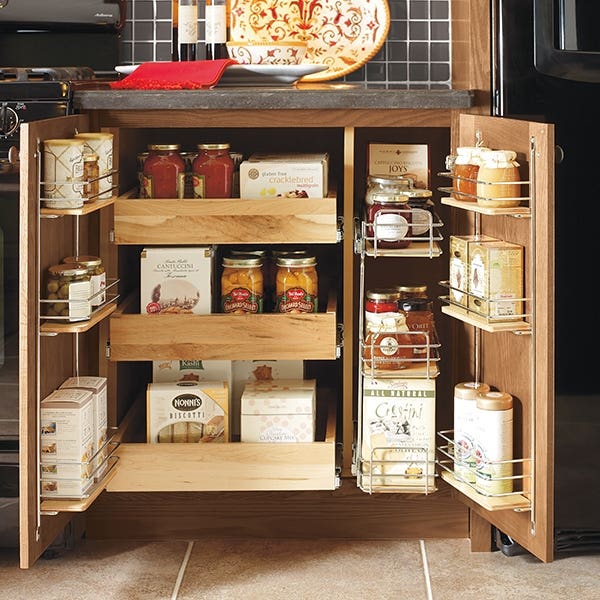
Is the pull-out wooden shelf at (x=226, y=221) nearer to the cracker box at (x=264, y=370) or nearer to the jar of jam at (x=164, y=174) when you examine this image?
the jar of jam at (x=164, y=174)

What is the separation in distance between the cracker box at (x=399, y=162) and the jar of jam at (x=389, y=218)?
0.16 meters

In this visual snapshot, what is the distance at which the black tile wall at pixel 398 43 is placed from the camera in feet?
10.3

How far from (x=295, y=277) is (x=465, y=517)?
2.44ft

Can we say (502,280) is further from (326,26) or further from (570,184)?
(326,26)

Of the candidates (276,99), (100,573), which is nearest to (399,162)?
(276,99)

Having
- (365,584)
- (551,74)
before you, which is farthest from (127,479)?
(551,74)

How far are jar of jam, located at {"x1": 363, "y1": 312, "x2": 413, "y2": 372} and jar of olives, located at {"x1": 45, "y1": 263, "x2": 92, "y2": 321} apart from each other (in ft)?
2.10

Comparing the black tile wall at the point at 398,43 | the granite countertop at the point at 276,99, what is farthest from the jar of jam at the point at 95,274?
the black tile wall at the point at 398,43

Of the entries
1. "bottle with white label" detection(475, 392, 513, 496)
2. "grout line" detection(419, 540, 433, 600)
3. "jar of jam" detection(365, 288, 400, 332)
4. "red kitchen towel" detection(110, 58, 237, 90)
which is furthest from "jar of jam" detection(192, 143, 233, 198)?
"grout line" detection(419, 540, 433, 600)

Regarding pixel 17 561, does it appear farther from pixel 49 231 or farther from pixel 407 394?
pixel 407 394

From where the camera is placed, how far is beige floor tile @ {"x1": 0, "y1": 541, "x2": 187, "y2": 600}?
241 centimetres

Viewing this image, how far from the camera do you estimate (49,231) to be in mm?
2303

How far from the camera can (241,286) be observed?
102 inches

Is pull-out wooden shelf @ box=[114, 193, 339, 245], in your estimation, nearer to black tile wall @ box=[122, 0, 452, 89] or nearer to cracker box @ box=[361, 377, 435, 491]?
cracker box @ box=[361, 377, 435, 491]
